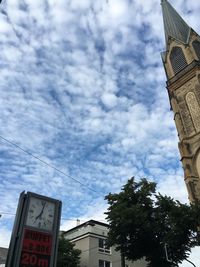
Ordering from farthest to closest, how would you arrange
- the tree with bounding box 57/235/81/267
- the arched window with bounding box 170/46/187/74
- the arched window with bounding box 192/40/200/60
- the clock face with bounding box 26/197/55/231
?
the arched window with bounding box 170/46/187/74, the arched window with bounding box 192/40/200/60, the tree with bounding box 57/235/81/267, the clock face with bounding box 26/197/55/231

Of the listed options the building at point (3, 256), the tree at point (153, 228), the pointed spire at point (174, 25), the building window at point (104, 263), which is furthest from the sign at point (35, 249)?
the pointed spire at point (174, 25)

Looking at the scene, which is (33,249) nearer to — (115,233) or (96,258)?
(115,233)

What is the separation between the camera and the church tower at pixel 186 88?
44.3m

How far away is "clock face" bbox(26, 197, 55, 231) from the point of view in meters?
9.90

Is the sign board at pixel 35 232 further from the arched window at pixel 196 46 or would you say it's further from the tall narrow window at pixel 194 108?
the arched window at pixel 196 46

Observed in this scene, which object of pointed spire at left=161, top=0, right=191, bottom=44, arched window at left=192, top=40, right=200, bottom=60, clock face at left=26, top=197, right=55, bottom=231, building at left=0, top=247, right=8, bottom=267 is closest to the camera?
clock face at left=26, top=197, right=55, bottom=231

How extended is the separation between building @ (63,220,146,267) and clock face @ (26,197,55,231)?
1152 inches

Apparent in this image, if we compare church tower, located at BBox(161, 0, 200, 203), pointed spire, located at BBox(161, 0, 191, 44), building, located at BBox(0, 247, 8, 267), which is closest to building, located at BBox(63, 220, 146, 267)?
building, located at BBox(0, 247, 8, 267)

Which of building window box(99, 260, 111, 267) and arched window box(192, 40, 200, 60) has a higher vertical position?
arched window box(192, 40, 200, 60)

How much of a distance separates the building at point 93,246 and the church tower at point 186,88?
1236 cm

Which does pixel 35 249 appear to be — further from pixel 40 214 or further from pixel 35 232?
pixel 40 214

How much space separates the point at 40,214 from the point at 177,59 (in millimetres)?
52035

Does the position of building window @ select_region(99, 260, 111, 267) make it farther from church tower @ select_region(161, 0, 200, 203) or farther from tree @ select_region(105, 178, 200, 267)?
church tower @ select_region(161, 0, 200, 203)

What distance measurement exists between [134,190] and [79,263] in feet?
37.6
